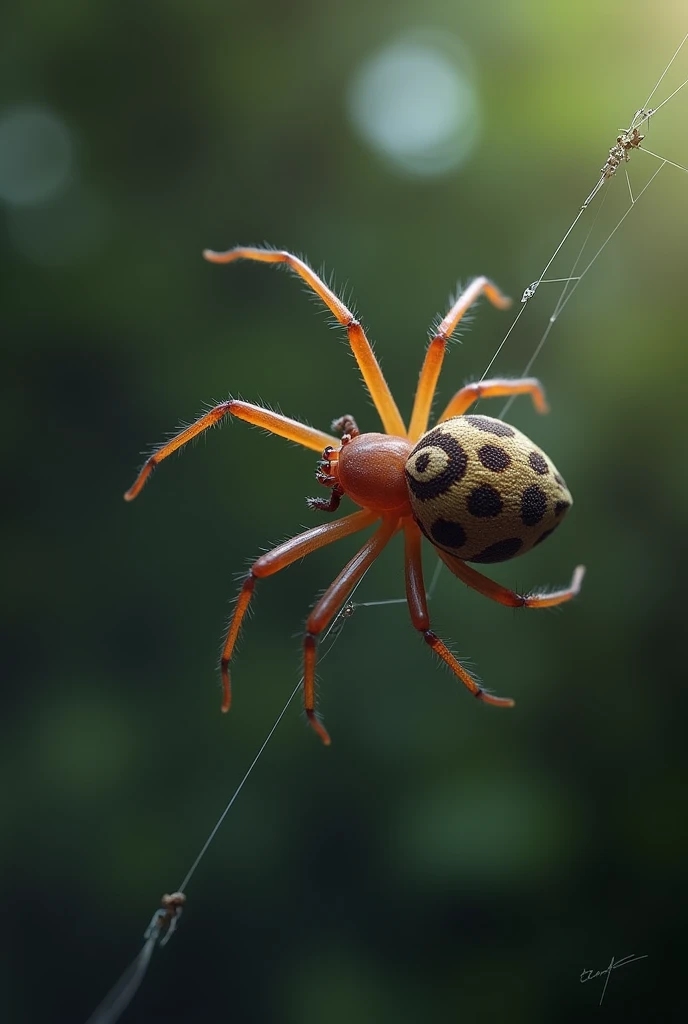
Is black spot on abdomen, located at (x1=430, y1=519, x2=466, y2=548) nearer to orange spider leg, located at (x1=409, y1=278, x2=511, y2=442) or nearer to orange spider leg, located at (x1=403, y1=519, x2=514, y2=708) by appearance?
orange spider leg, located at (x1=403, y1=519, x2=514, y2=708)

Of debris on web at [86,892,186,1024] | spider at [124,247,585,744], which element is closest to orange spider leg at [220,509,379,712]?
spider at [124,247,585,744]

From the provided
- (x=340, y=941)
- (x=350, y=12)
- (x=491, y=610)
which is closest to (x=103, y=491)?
(x=491, y=610)

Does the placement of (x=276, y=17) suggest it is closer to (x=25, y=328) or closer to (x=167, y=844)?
(x=25, y=328)

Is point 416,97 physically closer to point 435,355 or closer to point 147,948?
point 435,355

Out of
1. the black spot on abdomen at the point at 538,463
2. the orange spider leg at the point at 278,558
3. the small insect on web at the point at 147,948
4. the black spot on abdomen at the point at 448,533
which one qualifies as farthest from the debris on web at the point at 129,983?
the black spot on abdomen at the point at 538,463

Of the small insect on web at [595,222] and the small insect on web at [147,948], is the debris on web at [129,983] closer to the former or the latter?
the small insect on web at [147,948]

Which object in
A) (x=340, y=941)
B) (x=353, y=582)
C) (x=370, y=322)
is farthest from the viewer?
(x=370, y=322)
